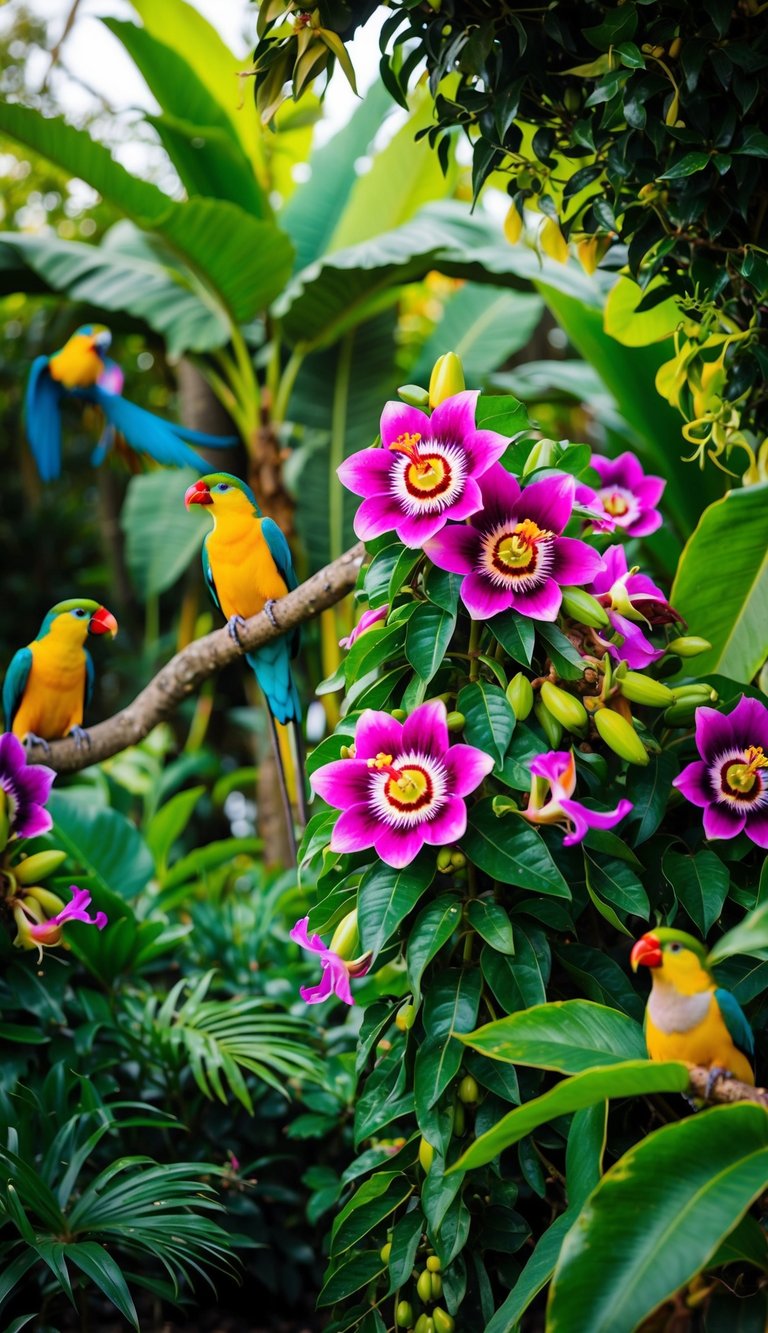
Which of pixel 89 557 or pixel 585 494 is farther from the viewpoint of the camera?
pixel 89 557

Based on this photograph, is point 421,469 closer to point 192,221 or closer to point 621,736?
point 621,736

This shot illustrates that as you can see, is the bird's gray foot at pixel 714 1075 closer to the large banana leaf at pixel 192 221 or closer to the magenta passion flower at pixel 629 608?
the magenta passion flower at pixel 629 608

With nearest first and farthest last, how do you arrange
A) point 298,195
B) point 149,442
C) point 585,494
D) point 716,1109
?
1. point 716,1109
2. point 585,494
3. point 149,442
4. point 298,195

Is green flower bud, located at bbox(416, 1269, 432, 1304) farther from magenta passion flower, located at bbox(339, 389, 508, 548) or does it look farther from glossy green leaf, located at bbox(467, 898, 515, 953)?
magenta passion flower, located at bbox(339, 389, 508, 548)

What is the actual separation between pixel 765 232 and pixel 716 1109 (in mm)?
1147

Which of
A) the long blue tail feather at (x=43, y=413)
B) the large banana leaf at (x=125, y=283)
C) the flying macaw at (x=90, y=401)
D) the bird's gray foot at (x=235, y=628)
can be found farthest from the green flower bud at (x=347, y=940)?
the large banana leaf at (x=125, y=283)

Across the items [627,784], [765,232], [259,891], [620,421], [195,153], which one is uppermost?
[195,153]

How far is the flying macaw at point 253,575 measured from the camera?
1.68 meters

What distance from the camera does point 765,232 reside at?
4.69 ft

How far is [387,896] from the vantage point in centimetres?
112

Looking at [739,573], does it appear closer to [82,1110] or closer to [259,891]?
[82,1110]

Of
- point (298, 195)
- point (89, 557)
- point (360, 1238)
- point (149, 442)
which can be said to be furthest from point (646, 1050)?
point (89, 557)

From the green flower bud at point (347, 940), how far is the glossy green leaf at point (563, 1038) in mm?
220

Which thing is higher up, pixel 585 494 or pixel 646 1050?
pixel 585 494
